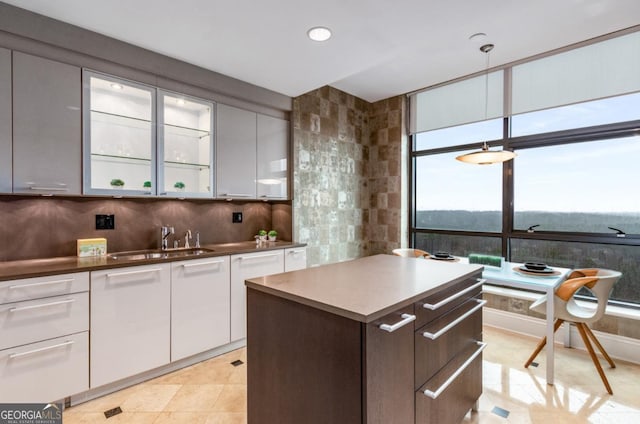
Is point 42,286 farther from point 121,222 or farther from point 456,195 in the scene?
point 456,195

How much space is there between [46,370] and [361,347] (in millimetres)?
2018

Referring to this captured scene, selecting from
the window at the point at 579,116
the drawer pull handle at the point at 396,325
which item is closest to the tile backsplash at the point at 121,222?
the drawer pull handle at the point at 396,325

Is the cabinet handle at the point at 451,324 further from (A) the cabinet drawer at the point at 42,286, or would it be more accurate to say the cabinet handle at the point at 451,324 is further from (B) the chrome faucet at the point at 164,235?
(B) the chrome faucet at the point at 164,235

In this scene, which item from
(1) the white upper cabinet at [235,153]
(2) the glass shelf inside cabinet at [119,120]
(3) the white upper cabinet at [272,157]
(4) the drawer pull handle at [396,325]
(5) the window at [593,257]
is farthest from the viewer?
(3) the white upper cabinet at [272,157]

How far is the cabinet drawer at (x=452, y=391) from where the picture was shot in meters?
1.41

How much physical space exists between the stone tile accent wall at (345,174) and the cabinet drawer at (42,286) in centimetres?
202

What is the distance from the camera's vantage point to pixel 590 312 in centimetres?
243

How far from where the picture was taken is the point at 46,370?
1852 millimetres

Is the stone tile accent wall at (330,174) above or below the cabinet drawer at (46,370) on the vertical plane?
above

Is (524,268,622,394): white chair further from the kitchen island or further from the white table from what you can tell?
the kitchen island

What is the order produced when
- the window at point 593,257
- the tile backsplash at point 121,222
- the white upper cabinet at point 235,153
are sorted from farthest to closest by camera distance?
the white upper cabinet at point 235,153 → the window at point 593,257 → the tile backsplash at point 121,222

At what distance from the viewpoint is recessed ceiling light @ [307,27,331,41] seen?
7.30 ft

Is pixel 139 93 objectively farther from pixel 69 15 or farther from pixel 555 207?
pixel 555 207

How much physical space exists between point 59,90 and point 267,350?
227 cm
